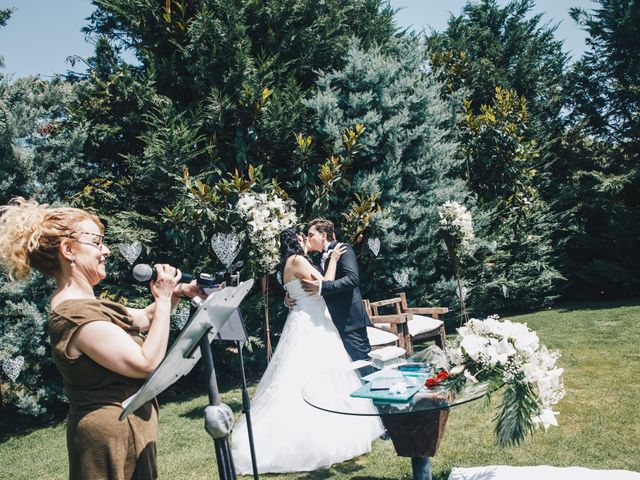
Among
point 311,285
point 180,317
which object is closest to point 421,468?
point 311,285

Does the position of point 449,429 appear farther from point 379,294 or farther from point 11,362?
point 11,362

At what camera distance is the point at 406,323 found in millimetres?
6516

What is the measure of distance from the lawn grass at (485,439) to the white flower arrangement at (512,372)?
19 centimetres

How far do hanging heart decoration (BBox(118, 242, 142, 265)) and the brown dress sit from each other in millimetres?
5186

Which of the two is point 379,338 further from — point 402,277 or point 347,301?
point 402,277

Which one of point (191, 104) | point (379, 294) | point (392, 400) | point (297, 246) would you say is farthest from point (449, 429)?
point (191, 104)

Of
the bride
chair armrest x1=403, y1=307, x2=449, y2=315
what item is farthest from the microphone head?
chair armrest x1=403, y1=307, x2=449, y2=315

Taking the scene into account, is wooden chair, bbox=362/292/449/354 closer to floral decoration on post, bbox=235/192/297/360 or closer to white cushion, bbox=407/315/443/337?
white cushion, bbox=407/315/443/337

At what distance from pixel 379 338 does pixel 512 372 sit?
3.33m

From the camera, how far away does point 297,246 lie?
17.2 ft

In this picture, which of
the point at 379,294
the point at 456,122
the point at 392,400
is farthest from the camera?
the point at 456,122

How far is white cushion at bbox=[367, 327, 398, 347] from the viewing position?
6009 millimetres

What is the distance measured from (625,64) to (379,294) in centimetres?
1089

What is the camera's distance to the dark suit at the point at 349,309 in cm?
502
